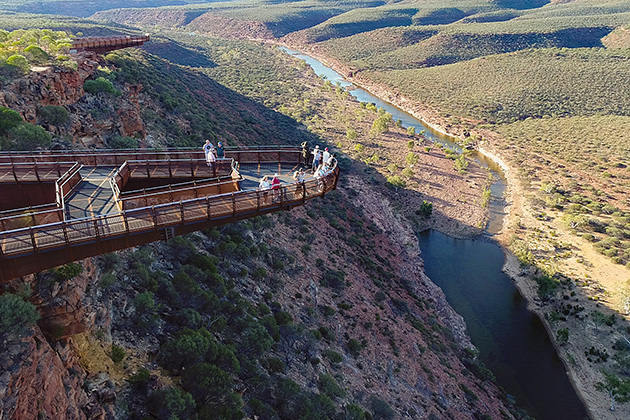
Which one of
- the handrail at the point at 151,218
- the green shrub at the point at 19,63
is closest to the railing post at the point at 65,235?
the handrail at the point at 151,218

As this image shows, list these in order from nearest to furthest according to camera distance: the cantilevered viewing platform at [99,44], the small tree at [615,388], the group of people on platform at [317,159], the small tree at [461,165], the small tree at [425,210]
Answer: the group of people on platform at [317,159] < the small tree at [615,388] < the cantilevered viewing platform at [99,44] < the small tree at [425,210] < the small tree at [461,165]

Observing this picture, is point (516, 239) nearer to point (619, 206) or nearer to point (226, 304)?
point (619, 206)

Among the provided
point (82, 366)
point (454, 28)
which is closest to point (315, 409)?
point (82, 366)

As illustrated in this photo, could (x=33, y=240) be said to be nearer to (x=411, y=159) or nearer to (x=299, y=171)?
(x=299, y=171)

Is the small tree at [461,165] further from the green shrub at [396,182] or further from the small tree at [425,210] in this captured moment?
the small tree at [425,210]

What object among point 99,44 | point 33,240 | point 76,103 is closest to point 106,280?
point 33,240
